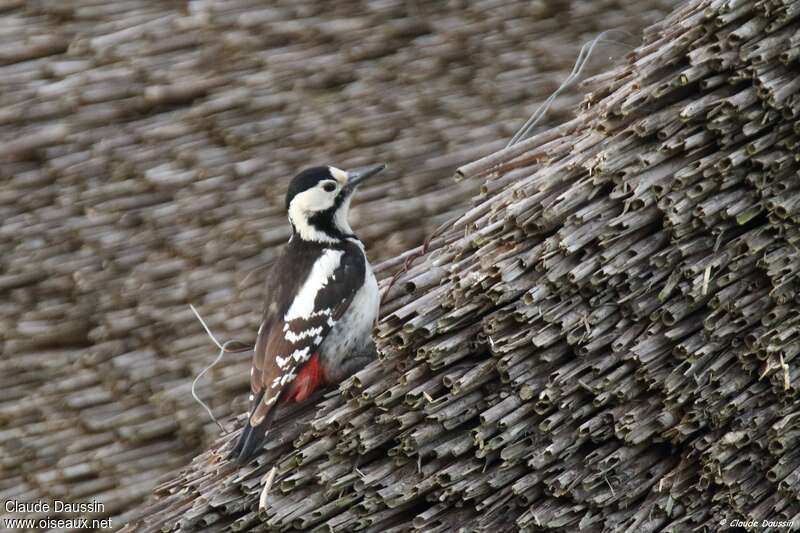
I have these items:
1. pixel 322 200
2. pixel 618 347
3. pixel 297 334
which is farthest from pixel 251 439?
pixel 618 347

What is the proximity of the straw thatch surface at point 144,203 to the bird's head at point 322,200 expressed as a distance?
0.30m

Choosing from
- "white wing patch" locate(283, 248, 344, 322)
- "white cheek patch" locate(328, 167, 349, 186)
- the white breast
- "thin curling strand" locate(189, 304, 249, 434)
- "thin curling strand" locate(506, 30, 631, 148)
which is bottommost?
"thin curling strand" locate(189, 304, 249, 434)

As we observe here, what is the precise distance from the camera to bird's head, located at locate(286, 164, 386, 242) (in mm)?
3750

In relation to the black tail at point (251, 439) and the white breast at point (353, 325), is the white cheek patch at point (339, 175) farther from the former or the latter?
the black tail at point (251, 439)

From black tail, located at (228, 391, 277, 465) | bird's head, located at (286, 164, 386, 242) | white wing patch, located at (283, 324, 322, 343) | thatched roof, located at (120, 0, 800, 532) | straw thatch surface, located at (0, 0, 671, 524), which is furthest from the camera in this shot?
straw thatch surface, located at (0, 0, 671, 524)

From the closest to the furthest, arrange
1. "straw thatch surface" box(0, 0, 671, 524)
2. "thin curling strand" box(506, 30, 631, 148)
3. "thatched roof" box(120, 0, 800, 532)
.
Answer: "thatched roof" box(120, 0, 800, 532)
"thin curling strand" box(506, 30, 631, 148)
"straw thatch surface" box(0, 0, 671, 524)

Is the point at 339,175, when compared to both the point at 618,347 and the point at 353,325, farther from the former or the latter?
the point at 618,347

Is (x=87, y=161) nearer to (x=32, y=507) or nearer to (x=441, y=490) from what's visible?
(x=32, y=507)

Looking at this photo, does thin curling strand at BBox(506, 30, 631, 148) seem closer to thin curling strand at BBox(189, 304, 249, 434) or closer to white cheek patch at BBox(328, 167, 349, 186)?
white cheek patch at BBox(328, 167, 349, 186)

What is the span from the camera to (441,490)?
3.28 m

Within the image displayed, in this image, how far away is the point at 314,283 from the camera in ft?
12.0

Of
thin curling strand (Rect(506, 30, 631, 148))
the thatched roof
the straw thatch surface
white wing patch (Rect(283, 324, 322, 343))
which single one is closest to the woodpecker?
white wing patch (Rect(283, 324, 322, 343))

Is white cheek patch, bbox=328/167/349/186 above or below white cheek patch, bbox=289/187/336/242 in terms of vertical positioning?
above

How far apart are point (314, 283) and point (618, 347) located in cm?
93
